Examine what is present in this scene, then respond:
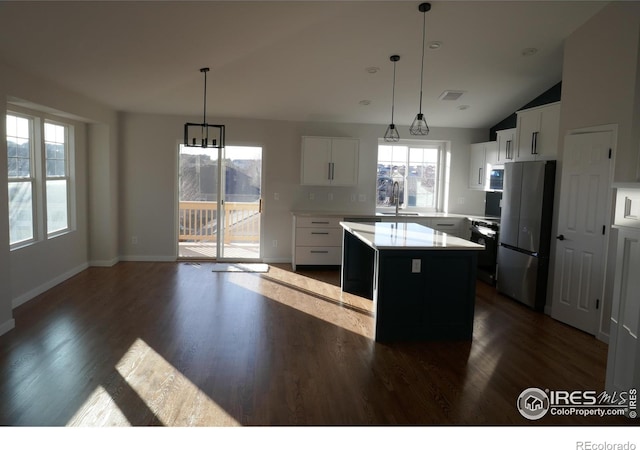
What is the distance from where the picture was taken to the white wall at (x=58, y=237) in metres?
3.93

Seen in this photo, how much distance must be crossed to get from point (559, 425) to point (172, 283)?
457 cm

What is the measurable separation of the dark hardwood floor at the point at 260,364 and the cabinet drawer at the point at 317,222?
5.39 ft

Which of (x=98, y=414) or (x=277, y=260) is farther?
(x=277, y=260)

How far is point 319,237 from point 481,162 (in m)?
2.79

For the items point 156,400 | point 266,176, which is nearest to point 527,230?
point 266,176

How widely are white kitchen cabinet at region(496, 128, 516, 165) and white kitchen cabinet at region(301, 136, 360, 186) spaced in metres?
2.06

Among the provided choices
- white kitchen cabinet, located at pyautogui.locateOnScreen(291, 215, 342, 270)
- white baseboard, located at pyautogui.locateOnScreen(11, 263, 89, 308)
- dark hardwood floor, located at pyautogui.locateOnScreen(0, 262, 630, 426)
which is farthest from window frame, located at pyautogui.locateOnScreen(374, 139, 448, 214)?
white baseboard, located at pyautogui.locateOnScreen(11, 263, 89, 308)

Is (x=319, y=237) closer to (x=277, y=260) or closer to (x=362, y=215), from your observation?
(x=362, y=215)

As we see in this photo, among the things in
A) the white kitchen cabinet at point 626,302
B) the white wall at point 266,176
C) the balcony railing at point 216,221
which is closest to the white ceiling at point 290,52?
the white wall at point 266,176

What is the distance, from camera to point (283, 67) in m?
5.36

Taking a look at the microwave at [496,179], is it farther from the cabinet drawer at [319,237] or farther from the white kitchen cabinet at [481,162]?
the cabinet drawer at [319,237]

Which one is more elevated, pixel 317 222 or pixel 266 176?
pixel 266 176

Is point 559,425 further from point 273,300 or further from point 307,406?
point 273,300

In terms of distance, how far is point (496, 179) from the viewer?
667cm
